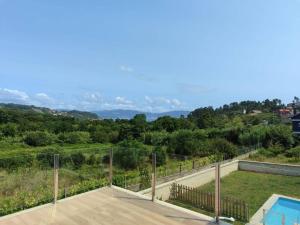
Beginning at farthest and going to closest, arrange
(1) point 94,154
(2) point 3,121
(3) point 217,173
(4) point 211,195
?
(2) point 3,121 < (1) point 94,154 < (4) point 211,195 < (3) point 217,173

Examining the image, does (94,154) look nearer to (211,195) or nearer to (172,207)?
(211,195)

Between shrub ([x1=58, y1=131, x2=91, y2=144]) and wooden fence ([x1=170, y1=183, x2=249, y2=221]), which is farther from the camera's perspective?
shrub ([x1=58, y1=131, x2=91, y2=144])

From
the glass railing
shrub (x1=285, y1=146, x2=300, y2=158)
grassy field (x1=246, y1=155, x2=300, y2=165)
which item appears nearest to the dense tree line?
grassy field (x1=246, y1=155, x2=300, y2=165)

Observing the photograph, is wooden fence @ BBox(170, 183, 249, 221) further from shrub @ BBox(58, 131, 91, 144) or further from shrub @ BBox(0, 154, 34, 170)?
shrub @ BBox(58, 131, 91, 144)

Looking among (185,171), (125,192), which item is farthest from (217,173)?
(185,171)

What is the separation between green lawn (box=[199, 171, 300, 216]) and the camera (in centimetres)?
1119

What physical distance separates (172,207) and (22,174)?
5287mm

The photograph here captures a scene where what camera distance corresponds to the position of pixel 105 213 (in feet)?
18.7

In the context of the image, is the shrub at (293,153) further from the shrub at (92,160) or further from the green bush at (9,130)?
the green bush at (9,130)

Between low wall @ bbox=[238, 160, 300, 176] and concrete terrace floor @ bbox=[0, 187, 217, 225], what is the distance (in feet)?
38.5

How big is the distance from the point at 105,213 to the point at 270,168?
12.9 meters

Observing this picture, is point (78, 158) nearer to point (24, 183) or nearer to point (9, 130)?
point (24, 183)

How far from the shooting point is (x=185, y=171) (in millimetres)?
13695

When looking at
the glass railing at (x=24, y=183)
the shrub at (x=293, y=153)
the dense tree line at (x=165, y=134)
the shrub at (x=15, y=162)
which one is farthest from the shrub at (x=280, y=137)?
the shrub at (x=15, y=162)
